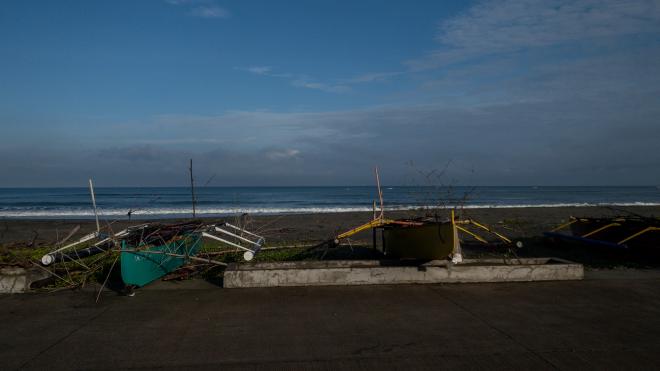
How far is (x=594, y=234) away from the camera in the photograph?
11430 millimetres

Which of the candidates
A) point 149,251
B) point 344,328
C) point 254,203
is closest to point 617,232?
point 344,328

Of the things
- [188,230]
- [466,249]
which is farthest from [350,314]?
[466,249]

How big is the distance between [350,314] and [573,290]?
3845mm

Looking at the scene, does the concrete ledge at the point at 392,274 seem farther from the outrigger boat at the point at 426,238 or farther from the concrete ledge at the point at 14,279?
the concrete ledge at the point at 14,279

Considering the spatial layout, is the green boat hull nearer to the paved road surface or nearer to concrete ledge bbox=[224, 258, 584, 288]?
the paved road surface

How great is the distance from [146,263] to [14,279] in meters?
2.15

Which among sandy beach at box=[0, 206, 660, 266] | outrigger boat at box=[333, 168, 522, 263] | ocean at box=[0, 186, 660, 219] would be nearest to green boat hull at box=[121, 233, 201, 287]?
sandy beach at box=[0, 206, 660, 266]

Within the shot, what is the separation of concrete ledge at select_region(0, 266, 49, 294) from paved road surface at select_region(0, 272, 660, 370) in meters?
0.43

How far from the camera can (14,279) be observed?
24.4ft

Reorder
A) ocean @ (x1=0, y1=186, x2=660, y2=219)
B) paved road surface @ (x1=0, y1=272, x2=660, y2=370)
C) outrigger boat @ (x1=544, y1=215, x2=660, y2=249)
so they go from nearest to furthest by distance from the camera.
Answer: paved road surface @ (x1=0, y1=272, x2=660, y2=370)
outrigger boat @ (x1=544, y1=215, x2=660, y2=249)
ocean @ (x1=0, y1=186, x2=660, y2=219)

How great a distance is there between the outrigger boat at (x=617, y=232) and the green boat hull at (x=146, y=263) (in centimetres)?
911

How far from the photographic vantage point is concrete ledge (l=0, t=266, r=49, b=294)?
7.41 metres

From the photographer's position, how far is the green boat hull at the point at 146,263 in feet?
23.3

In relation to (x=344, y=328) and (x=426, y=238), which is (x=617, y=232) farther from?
(x=344, y=328)
